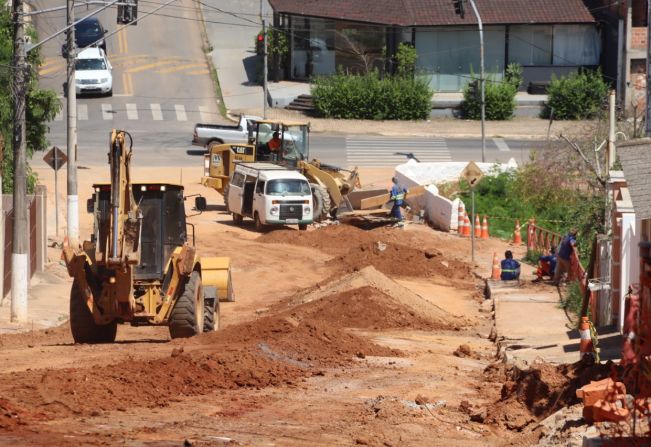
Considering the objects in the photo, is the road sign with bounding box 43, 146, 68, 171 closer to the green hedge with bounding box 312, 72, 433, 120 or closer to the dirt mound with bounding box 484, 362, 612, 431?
the dirt mound with bounding box 484, 362, 612, 431

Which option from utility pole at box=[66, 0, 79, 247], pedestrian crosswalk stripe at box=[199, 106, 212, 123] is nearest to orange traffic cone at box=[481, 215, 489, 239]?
utility pole at box=[66, 0, 79, 247]

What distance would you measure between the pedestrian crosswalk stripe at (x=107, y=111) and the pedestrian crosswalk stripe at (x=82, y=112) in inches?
31.7

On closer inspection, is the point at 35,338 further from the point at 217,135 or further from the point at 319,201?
the point at 217,135

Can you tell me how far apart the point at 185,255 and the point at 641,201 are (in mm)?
6985

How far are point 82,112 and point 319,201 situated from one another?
2154 centimetres

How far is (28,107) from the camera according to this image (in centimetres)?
3067

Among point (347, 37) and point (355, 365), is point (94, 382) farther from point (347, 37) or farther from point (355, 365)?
point (347, 37)

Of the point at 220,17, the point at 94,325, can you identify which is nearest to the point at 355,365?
the point at 94,325

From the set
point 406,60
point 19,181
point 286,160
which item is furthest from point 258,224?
point 406,60

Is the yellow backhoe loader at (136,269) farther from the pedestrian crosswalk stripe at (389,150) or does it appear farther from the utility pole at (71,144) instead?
the pedestrian crosswalk stripe at (389,150)

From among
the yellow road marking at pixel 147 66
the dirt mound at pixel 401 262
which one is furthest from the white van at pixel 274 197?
the yellow road marking at pixel 147 66

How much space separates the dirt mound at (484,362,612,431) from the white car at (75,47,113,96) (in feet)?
143

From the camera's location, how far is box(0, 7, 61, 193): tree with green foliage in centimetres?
2890

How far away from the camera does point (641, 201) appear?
15.4m
